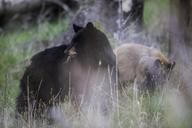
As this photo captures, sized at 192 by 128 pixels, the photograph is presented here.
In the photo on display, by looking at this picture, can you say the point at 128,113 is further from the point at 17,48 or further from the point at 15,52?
the point at 17,48

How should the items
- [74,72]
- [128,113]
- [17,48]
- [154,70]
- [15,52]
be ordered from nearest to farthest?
[128,113] < [74,72] < [154,70] < [15,52] < [17,48]

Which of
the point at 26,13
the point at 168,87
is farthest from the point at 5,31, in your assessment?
the point at 168,87

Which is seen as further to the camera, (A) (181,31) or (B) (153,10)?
(B) (153,10)

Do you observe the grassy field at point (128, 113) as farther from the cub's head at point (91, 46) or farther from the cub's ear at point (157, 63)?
the cub's head at point (91, 46)

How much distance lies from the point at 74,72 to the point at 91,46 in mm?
350

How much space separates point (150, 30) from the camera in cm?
878

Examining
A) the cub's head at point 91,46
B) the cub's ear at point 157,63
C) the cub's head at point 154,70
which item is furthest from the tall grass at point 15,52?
the cub's ear at point 157,63

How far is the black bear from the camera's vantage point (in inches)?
213

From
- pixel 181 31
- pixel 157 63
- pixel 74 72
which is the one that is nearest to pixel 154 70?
pixel 157 63

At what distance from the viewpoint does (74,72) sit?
5.46 meters

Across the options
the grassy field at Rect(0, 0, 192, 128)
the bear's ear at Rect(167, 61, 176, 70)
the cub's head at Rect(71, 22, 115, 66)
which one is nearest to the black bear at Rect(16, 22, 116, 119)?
the cub's head at Rect(71, 22, 115, 66)

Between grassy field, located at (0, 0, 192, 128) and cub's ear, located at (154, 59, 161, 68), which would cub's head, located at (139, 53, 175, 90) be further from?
grassy field, located at (0, 0, 192, 128)

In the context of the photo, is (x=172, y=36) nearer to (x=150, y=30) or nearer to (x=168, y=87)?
(x=150, y=30)

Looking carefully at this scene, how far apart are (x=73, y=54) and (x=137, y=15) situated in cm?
312
